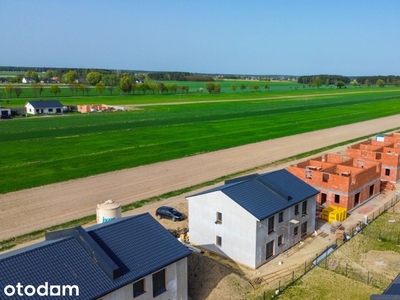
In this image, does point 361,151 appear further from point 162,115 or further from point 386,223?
point 162,115

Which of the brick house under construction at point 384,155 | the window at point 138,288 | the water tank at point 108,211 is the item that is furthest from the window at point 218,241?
the brick house under construction at point 384,155

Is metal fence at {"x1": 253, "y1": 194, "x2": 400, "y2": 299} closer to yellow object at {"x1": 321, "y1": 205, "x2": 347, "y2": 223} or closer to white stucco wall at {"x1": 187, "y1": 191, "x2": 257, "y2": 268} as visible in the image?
white stucco wall at {"x1": 187, "y1": 191, "x2": 257, "y2": 268}

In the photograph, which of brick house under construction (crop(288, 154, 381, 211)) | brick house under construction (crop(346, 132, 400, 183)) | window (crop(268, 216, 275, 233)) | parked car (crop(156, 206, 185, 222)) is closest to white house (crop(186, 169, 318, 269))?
window (crop(268, 216, 275, 233))

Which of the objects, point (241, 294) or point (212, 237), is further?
point (212, 237)

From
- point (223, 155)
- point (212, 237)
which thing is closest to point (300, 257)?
point (212, 237)

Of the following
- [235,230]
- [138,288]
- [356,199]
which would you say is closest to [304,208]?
[235,230]

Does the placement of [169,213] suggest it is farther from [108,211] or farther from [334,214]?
[334,214]

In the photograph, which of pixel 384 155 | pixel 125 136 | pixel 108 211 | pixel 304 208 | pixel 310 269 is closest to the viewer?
pixel 310 269
